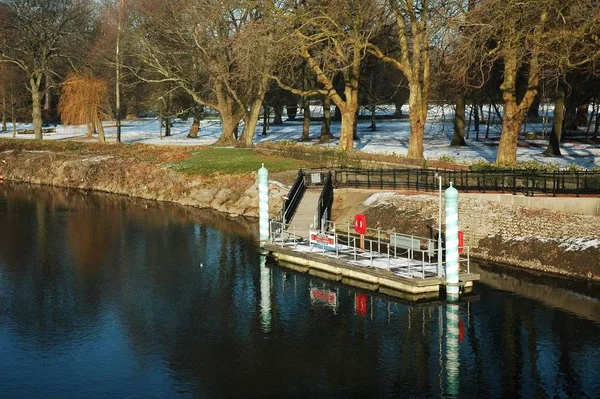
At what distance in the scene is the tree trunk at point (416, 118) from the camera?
56447 millimetres

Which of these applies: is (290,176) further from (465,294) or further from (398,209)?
(465,294)

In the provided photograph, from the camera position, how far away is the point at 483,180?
4375cm

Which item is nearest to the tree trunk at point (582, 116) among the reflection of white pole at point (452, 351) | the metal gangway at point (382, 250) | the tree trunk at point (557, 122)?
the tree trunk at point (557, 122)

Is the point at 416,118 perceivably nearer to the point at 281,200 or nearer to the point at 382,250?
the point at 281,200

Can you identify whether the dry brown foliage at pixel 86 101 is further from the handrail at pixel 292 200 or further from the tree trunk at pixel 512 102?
the tree trunk at pixel 512 102

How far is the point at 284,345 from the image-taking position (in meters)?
27.6

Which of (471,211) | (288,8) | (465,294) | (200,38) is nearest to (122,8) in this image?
(200,38)

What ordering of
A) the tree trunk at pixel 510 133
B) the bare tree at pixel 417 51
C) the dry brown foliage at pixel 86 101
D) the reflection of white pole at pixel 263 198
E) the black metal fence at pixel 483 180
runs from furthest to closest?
the dry brown foliage at pixel 86 101 < the bare tree at pixel 417 51 < the tree trunk at pixel 510 133 < the reflection of white pole at pixel 263 198 < the black metal fence at pixel 483 180

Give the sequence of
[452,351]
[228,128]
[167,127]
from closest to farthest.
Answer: [452,351] < [228,128] < [167,127]

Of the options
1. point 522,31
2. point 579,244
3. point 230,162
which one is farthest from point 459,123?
point 579,244

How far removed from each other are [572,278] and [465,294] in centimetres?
526

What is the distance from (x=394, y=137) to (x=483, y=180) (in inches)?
1583

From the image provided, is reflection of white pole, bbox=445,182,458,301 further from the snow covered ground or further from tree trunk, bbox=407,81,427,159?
tree trunk, bbox=407,81,427,159

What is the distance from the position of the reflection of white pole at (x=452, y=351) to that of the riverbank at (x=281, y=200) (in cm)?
761
